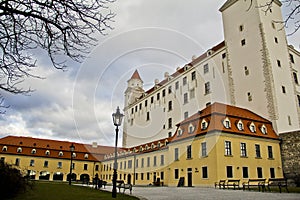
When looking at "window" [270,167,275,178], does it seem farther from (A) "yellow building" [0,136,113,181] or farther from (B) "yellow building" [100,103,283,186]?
(A) "yellow building" [0,136,113,181]

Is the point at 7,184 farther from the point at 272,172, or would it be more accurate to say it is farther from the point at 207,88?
the point at 207,88

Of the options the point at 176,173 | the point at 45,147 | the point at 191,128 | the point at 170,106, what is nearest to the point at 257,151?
the point at 191,128

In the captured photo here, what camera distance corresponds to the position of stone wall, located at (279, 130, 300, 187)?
25723 mm

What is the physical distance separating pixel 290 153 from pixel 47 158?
4604 cm

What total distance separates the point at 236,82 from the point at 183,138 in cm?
1047

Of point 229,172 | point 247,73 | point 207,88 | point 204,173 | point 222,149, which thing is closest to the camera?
point 229,172

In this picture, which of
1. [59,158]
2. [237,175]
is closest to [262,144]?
[237,175]

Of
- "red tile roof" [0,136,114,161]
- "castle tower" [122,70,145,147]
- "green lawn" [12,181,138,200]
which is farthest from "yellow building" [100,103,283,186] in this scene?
"red tile roof" [0,136,114,161]

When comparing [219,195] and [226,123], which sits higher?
[226,123]

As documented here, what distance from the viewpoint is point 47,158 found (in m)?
55.1

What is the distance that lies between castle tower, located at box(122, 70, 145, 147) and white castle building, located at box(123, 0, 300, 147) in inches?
642

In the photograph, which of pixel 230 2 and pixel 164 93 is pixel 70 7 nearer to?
pixel 230 2

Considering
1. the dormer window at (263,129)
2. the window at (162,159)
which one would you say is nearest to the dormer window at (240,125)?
the dormer window at (263,129)

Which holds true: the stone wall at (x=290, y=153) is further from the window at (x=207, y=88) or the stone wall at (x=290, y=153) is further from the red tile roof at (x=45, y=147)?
the red tile roof at (x=45, y=147)
